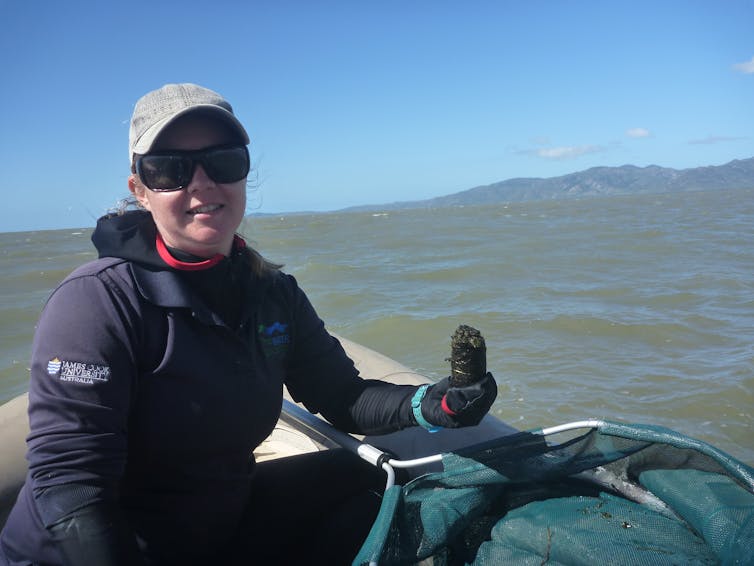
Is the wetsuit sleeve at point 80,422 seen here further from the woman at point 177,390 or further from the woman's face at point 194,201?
the woman's face at point 194,201

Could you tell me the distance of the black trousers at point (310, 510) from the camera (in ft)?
5.66

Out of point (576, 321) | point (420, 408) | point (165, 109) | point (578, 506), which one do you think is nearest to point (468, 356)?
point (420, 408)

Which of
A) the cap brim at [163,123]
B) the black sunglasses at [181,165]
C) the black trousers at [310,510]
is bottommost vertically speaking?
the black trousers at [310,510]

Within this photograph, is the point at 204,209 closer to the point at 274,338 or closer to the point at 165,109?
the point at 165,109

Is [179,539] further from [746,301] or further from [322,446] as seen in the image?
[746,301]

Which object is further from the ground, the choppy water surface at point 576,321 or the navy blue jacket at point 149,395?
the navy blue jacket at point 149,395

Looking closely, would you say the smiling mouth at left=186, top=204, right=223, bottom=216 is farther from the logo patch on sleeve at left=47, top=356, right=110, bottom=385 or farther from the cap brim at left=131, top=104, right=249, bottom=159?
the logo patch on sleeve at left=47, top=356, right=110, bottom=385

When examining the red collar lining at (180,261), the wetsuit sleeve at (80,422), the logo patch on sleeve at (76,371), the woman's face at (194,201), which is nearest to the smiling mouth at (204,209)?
the woman's face at (194,201)

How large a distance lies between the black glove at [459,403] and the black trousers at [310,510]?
0.41 meters

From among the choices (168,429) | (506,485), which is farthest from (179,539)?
(506,485)

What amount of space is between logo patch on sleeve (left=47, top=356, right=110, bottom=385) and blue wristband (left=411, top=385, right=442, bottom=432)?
953 mm

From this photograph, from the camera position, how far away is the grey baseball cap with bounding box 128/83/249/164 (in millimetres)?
1431

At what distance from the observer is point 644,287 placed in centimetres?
950

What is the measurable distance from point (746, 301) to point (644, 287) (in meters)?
1.79
